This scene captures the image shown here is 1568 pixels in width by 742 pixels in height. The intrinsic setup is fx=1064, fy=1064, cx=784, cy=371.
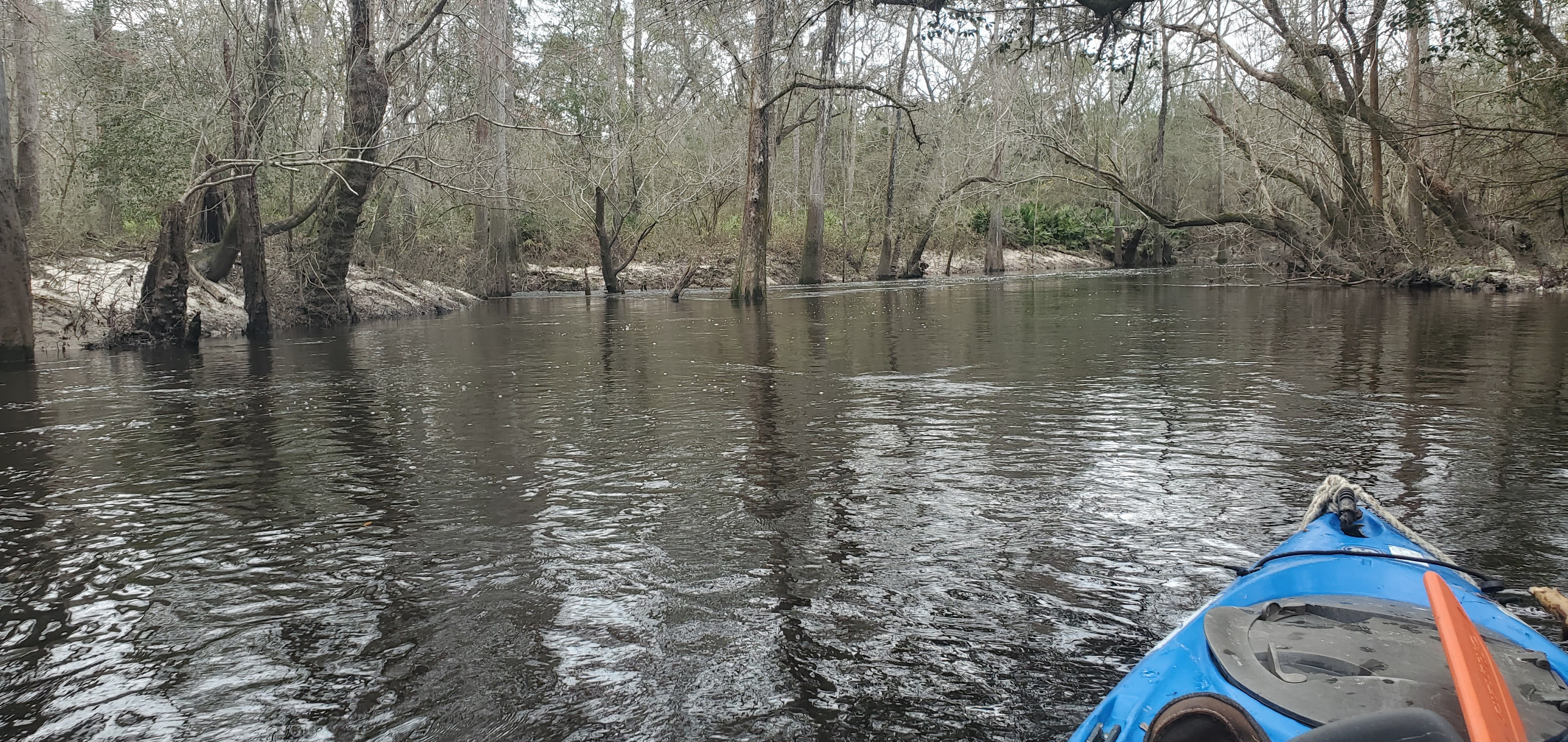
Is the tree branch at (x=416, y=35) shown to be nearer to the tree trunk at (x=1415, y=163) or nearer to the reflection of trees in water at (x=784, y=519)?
the reflection of trees in water at (x=784, y=519)

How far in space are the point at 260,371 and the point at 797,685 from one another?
11013 mm

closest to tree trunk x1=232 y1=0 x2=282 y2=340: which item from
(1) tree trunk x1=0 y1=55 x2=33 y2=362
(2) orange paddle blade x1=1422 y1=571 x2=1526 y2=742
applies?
(1) tree trunk x1=0 y1=55 x2=33 y2=362

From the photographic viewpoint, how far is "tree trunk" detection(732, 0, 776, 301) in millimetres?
24484

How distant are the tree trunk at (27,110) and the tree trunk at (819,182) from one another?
1853 cm

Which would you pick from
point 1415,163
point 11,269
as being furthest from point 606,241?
point 1415,163

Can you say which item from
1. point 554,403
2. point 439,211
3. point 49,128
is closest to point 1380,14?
point 554,403

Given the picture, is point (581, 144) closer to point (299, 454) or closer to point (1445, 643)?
point (299, 454)

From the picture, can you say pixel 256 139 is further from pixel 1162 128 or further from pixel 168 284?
pixel 1162 128

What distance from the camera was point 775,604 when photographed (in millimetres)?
4359

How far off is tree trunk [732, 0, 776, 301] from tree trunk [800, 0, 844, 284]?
20.3 ft

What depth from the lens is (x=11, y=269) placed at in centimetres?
1245

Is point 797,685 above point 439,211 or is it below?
below

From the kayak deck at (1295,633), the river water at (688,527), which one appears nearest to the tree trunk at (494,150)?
A: the river water at (688,527)

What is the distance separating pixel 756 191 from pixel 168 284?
42.6ft
